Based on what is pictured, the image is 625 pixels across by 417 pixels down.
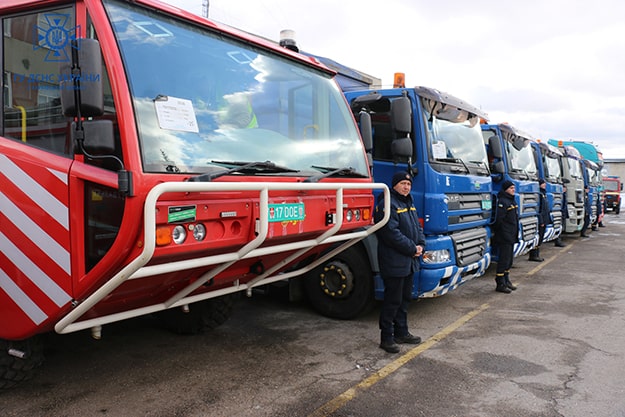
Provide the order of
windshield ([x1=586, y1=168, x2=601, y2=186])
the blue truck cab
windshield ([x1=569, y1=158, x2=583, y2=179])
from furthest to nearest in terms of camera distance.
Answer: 1. windshield ([x1=586, y1=168, x2=601, y2=186])
2. windshield ([x1=569, y1=158, x2=583, y2=179])
3. the blue truck cab

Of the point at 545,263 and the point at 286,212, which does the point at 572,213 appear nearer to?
the point at 545,263

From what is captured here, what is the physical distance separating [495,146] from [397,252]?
13.5ft

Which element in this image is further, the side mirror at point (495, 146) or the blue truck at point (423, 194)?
the side mirror at point (495, 146)

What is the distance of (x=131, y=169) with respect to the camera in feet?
8.04

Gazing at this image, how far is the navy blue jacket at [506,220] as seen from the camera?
707 centimetres

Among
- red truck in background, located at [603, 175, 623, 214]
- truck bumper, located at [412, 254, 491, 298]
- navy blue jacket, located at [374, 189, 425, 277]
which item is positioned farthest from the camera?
red truck in background, located at [603, 175, 623, 214]

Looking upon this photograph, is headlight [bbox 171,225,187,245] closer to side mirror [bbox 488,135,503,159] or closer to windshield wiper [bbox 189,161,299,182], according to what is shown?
windshield wiper [bbox 189,161,299,182]

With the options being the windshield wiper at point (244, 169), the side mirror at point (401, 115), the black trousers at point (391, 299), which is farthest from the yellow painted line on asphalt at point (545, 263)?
the windshield wiper at point (244, 169)

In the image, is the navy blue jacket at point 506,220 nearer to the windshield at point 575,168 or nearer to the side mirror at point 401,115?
the side mirror at point 401,115

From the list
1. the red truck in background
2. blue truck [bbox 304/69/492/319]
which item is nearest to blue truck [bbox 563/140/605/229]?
the red truck in background

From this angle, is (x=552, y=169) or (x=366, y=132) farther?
(x=552, y=169)

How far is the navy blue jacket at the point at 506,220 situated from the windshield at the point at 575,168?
6911mm

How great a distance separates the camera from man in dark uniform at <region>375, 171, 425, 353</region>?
4.41m

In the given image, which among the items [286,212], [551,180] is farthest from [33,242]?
[551,180]
